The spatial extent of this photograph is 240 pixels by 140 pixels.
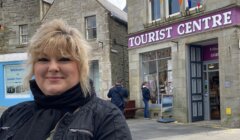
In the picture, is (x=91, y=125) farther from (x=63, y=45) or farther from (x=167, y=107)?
(x=167, y=107)

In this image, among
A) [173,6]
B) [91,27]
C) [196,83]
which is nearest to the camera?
[196,83]

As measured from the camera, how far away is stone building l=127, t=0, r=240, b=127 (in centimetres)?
1337

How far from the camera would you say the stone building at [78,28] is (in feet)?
65.4

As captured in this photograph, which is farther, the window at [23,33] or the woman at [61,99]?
the window at [23,33]

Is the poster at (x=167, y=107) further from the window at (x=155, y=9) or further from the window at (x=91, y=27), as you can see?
the window at (x=91, y=27)

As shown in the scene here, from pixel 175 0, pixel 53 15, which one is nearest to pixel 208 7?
pixel 175 0

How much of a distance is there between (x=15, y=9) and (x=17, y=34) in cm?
171

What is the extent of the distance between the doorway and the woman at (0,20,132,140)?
13.7 m

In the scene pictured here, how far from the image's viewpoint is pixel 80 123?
1.82 metres

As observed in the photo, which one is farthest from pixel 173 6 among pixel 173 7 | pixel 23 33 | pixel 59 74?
pixel 59 74

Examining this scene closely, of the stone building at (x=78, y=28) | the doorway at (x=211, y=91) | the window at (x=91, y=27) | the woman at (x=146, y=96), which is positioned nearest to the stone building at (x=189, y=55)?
the doorway at (x=211, y=91)

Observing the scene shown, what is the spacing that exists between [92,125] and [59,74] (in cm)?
32

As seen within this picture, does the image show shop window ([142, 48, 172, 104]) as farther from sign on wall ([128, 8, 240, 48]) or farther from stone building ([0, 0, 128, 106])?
stone building ([0, 0, 128, 106])

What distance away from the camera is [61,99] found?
6.27 feet
